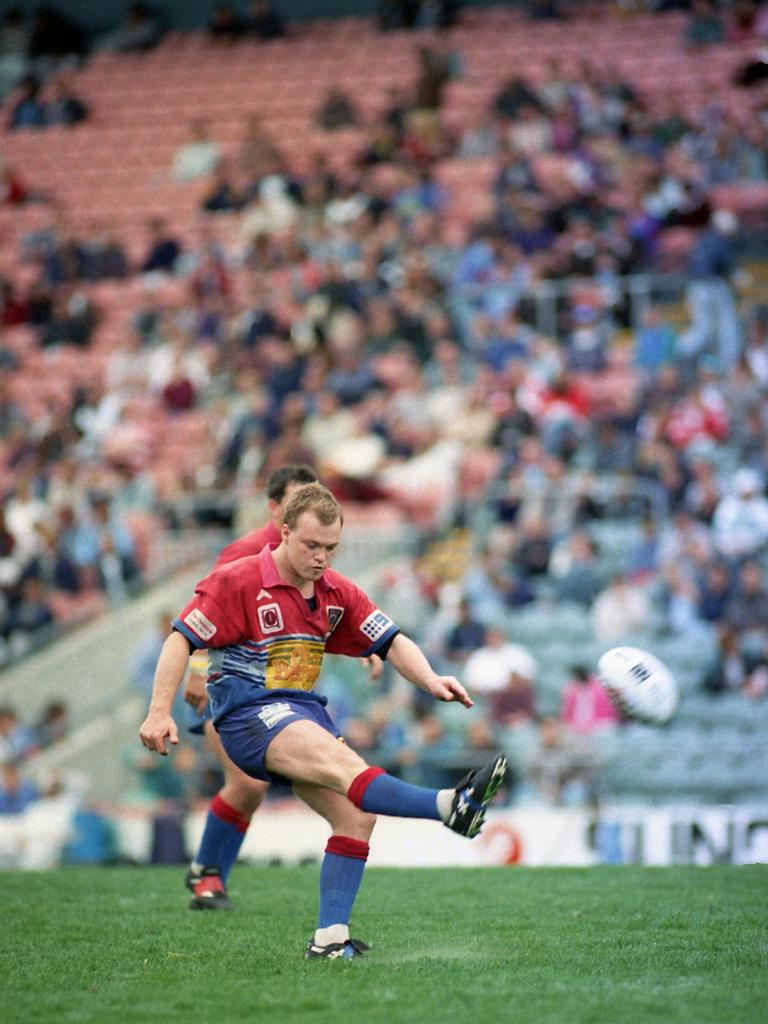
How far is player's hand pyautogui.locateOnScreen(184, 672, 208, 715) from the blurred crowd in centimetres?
612

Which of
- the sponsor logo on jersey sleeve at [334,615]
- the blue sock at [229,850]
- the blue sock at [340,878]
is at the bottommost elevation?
the blue sock at [229,850]

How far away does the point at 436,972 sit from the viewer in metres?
6.45

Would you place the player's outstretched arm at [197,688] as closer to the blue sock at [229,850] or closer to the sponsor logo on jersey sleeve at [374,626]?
the blue sock at [229,850]

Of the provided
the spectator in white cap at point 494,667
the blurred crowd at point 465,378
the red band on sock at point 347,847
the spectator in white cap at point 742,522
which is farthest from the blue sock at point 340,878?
the spectator in white cap at point 742,522

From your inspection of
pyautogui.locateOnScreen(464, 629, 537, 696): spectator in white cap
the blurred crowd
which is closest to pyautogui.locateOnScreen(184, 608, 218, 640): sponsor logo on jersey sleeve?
the blurred crowd

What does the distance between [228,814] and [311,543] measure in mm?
2395

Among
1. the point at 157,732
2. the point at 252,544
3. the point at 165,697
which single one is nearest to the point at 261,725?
the point at 165,697

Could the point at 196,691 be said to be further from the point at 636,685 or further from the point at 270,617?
the point at 636,685

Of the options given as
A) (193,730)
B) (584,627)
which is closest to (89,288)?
(584,627)

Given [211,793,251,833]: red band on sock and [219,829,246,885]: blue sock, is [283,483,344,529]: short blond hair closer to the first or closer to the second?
[211,793,251,833]: red band on sock

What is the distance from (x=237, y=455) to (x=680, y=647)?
18.7 feet

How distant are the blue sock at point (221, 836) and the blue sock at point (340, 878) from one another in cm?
200

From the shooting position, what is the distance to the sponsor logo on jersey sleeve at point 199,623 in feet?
22.9

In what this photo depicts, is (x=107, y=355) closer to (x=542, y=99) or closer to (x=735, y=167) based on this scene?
(x=542, y=99)
